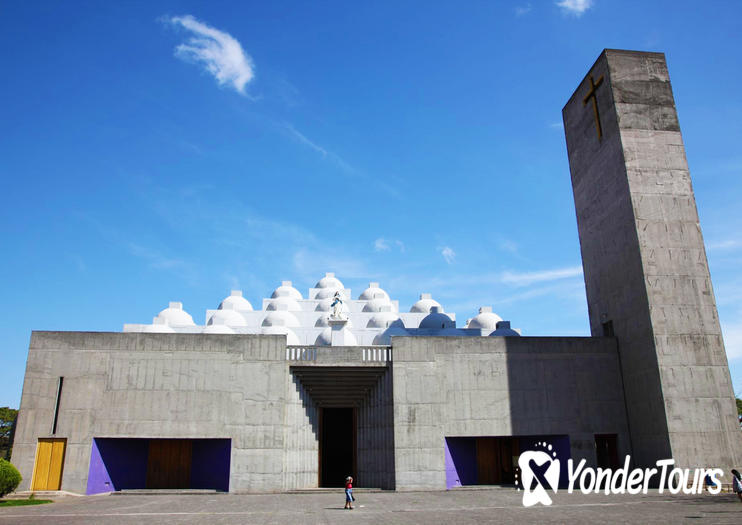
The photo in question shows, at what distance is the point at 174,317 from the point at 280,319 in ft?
25.8

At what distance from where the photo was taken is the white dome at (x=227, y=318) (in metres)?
40.7

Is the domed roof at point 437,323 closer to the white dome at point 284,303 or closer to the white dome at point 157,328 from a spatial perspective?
the white dome at point 284,303

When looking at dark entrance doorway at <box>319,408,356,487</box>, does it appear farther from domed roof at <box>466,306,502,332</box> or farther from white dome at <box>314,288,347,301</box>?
white dome at <box>314,288,347,301</box>

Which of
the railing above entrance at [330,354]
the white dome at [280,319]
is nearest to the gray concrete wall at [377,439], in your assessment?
the railing above entrance at [330,354]

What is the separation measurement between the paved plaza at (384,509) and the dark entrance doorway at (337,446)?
10.1 ft

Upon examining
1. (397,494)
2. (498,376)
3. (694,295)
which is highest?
(694,295)

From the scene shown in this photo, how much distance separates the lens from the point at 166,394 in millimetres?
21344

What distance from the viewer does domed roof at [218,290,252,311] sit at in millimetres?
43531

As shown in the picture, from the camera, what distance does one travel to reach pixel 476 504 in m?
16.5

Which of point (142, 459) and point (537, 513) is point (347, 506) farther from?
point (142, 459)

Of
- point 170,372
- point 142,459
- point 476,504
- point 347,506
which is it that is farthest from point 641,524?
point 142,459

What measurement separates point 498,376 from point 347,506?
362 inches

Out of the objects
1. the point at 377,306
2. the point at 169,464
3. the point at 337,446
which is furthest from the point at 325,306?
the point at 169,464

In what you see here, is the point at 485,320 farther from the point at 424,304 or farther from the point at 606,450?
the point at 606,450
